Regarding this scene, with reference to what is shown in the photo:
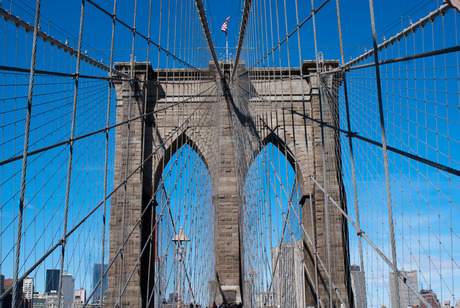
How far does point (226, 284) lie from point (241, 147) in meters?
3.30

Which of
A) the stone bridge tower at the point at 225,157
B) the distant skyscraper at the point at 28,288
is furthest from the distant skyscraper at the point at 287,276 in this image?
the distant skyscraper at the point at 28,288

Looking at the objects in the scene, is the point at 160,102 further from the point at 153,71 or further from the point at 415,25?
the point at 415,25

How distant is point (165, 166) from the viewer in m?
16.9

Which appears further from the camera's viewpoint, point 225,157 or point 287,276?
point 225,157

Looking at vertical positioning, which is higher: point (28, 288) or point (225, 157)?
point (225, 157)

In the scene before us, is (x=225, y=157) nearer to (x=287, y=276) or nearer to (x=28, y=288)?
(x=287, y=276)

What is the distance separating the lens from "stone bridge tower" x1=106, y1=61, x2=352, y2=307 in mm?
13344

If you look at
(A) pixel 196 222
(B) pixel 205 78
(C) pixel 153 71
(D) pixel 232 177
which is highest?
(C) pixel 153 71

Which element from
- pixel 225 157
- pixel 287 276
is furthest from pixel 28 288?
pixel 287 276

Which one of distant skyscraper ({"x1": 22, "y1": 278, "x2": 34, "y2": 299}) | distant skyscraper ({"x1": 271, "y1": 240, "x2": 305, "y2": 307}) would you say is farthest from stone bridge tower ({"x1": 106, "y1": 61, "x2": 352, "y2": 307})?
distant skyscraper ({"x1": 22, "y1": 278, "x2": 34, "y2": 299})

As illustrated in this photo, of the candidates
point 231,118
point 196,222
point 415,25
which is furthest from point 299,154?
point 415,25

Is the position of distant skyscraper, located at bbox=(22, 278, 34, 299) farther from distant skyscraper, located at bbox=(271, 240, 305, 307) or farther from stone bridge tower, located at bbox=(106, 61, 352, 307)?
distant skyscraper, located at bbox=(271, 240, 305, 307)

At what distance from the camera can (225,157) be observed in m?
13.9

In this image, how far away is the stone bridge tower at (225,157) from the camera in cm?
1334
